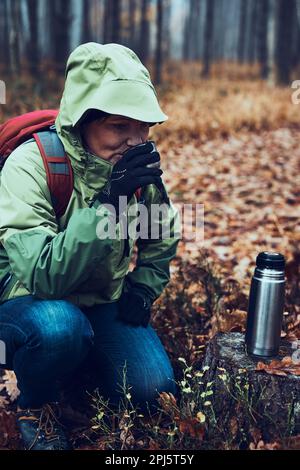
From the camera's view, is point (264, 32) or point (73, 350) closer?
point (73, 350)

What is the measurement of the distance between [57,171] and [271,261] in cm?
106

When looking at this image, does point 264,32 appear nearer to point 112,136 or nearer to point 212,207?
point 212,207

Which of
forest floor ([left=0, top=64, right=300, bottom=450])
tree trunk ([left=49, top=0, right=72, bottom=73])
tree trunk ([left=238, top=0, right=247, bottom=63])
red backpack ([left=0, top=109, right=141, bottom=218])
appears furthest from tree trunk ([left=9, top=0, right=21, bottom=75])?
tree trunk ([left=238, top=0, right=247, bottom=63])

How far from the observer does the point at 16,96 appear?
1206 centimetres

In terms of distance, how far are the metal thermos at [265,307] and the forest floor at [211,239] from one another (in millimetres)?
353

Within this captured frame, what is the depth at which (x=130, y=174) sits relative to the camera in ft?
8.29

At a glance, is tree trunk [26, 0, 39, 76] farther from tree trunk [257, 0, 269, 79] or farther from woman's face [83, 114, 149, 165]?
woman's face [83, 114, 149, 165]

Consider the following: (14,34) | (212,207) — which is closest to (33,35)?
(14,34)

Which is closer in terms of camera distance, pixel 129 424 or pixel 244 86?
pixel 129 424

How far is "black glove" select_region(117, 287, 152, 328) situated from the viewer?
3.09 meters

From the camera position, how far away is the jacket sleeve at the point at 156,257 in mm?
3213
